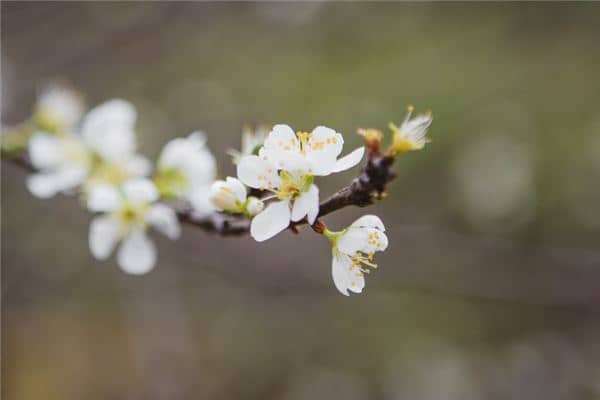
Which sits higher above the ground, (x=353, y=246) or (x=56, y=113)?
(x=353, y=246)

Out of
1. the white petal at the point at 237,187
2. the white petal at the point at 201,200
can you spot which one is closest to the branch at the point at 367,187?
the white petal at the point at 237,187

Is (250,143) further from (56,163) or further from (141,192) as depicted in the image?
(56,163)

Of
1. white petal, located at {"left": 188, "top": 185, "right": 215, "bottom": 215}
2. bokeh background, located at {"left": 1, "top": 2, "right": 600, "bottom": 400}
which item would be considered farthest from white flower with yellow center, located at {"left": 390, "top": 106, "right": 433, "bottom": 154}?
bokeh background, located at {"left": 1, "top": 2, "right": 600, "bottom": 400}

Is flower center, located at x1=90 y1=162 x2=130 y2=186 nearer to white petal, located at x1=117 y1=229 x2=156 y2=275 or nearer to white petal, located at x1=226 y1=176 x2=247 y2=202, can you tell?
white petal, located at x1=117 y1=229 x2=156 y2=275

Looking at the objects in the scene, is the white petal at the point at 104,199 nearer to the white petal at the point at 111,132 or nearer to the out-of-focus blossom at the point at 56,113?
the white petal at the point at 111,132

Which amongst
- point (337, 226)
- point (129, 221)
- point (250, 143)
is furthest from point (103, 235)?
point (337, 226)

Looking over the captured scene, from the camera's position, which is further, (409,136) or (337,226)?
(337,226)
